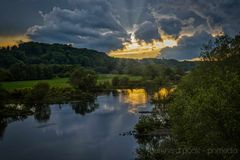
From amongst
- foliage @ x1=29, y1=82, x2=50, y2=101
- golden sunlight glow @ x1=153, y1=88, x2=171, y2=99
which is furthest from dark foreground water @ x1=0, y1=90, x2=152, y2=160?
foliage @ x1=29, y1=82, x2=50, y2=101

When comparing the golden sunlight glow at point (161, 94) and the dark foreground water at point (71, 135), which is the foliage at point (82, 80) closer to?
the golden sunlight glow at point (161, 94)

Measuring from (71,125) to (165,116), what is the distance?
2004 cm

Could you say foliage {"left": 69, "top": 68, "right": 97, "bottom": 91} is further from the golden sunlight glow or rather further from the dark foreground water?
A: the dark foreground water

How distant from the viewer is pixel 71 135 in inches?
1971

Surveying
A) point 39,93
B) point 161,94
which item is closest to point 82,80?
point 39,93

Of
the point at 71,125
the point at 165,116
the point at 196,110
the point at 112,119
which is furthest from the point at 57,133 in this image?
the point at 196,110

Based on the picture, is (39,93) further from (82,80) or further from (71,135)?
(71,135)

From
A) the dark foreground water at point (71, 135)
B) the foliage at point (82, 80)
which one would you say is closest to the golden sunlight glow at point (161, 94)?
the dark foreground water at point (71, 135)

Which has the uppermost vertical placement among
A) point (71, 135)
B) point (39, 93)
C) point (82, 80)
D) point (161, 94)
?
point (82, 80)

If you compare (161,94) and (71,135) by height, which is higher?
(161,94)

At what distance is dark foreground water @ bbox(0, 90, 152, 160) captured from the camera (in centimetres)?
3981

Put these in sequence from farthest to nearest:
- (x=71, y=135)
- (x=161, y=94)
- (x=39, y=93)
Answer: (x=161, y=94)
(x=39, y=93)
(x=71, y=135)

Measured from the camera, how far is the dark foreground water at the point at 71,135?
131 feet

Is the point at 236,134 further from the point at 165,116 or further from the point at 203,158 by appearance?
the point at 165,116
